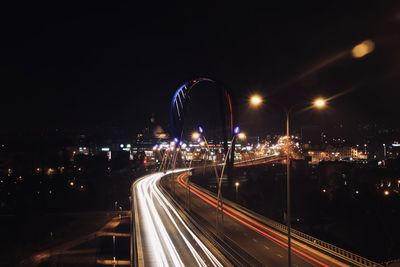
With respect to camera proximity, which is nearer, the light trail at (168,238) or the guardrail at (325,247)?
the guardrail at (325,247)

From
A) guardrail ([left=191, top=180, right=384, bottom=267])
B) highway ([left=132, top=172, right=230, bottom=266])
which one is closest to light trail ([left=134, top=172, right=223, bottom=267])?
highway ([left=132, top=172, right=230, bottom=266])

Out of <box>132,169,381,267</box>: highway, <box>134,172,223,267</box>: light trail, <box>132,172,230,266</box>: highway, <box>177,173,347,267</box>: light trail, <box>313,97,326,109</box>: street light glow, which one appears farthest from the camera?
<box>134,172,223,267</box>: light trail

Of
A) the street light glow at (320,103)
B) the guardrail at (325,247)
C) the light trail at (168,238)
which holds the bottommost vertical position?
the light trail at (168,238)

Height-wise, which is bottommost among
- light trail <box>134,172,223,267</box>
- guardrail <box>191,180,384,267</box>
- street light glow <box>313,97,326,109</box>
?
light trail <box>134,172,223,267</box>

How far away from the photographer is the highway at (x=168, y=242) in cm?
2853

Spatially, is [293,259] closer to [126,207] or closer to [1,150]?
[126,207]

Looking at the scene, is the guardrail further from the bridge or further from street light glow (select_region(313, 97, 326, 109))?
street light glow (select_region(313, 97, 326, 109))

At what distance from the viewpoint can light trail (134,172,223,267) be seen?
94.5 feet

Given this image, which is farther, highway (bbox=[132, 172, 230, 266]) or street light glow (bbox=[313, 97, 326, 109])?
highway (bbox=[132, 172, 230, 266])

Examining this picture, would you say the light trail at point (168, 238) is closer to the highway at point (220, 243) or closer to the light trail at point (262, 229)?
the highway at point (220, 243)

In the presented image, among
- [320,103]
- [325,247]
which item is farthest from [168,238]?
[320,103]

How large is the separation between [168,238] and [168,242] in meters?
1.66

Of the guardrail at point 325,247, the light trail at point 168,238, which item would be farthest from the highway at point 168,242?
the guardrail at point 325,247

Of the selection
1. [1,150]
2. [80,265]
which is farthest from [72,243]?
[1,150]
